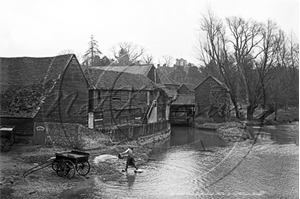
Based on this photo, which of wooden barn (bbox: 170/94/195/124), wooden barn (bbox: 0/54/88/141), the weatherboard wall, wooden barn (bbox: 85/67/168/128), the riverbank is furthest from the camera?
wooden barn (bbox: 170/94/195/124)

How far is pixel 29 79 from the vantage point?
24688mm

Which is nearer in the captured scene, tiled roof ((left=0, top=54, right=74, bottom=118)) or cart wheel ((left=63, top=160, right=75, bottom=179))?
cart wheel ((left=63, top=160, right=75, bottom=179))

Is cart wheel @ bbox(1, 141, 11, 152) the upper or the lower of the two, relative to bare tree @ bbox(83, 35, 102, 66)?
lower

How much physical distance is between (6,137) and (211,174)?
12939 millimetres

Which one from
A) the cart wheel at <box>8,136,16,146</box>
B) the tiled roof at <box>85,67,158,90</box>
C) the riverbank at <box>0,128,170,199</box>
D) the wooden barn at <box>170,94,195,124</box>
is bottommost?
the riverbank at <box>0,128,170,199</box>

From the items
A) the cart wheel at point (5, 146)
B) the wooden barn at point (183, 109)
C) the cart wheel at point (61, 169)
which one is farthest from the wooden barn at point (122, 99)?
the cart wheel at point (61, 169)

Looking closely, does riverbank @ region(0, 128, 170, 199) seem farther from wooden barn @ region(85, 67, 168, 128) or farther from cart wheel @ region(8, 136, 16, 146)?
wooden barn @ region(85, 67, 168, 128)

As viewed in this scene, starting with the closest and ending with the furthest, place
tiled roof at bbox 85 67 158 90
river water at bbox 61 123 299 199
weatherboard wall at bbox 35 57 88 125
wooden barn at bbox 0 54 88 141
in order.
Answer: river water at bbox 61 123 299 199
wooden barn at bbox 0 54 88 141
weatherboard wall at bbox 35 57 88 125
tiled roof at bbox 85 67 158 90

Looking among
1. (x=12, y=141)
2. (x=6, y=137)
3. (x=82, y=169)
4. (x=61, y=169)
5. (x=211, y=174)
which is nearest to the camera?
(x=61, y=169)

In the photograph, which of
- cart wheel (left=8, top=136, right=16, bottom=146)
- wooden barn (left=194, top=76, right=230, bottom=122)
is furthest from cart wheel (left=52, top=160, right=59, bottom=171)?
wooden barn (left=194, top=76, right=230, bottom=122)

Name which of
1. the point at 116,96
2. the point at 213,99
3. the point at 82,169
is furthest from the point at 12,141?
the point at 213,99

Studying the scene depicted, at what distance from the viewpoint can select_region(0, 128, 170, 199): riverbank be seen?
13.4m

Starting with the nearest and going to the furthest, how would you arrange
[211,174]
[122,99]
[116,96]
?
[211,174] < [116,96] < [122,99]

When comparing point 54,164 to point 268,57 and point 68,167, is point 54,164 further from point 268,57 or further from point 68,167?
point 268,57
